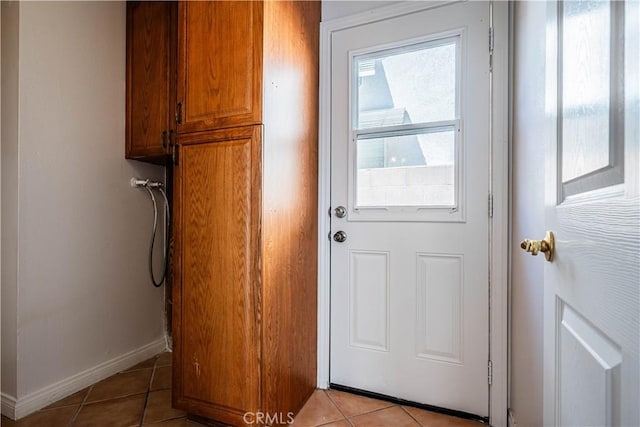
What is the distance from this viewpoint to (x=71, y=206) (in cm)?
175

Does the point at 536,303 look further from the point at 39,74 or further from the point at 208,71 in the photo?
the point at 39,74

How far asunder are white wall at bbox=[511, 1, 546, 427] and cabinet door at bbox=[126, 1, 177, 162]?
189 centimetres

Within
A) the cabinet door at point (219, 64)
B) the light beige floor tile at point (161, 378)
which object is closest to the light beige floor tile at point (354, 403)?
the light beige floor tile at point (161, 378)

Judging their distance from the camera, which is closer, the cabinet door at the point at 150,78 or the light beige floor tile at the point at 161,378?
the light beige floor tile at the point at 161,378

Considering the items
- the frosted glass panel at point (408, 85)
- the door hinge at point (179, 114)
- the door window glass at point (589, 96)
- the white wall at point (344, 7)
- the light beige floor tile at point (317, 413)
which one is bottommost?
the light beige floor tile at point (317, 413)

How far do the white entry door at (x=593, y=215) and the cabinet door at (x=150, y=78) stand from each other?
1964 millimetres

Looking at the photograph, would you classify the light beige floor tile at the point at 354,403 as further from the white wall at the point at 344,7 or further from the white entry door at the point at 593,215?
the white wall at the point at 344,7

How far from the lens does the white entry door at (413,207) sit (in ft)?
4.90

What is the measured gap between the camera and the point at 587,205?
0.53 meters

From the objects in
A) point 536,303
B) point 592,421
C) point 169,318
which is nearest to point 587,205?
point 592,421

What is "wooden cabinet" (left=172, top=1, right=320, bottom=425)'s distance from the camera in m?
1.32

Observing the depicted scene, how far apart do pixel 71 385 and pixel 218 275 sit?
1228 millimetres

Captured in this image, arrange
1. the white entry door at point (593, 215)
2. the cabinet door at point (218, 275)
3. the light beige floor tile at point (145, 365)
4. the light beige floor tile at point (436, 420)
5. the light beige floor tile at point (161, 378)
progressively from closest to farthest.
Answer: the white entry door at point (593, 215) → the cabinet door at point (218, 275) → the light beige floor tile at point (436, 420) → the light beige floor tile at point (161, 378) → the light beige floor tile at point (145, 365)

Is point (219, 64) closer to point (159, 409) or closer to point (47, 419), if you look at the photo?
point (159, 409)
